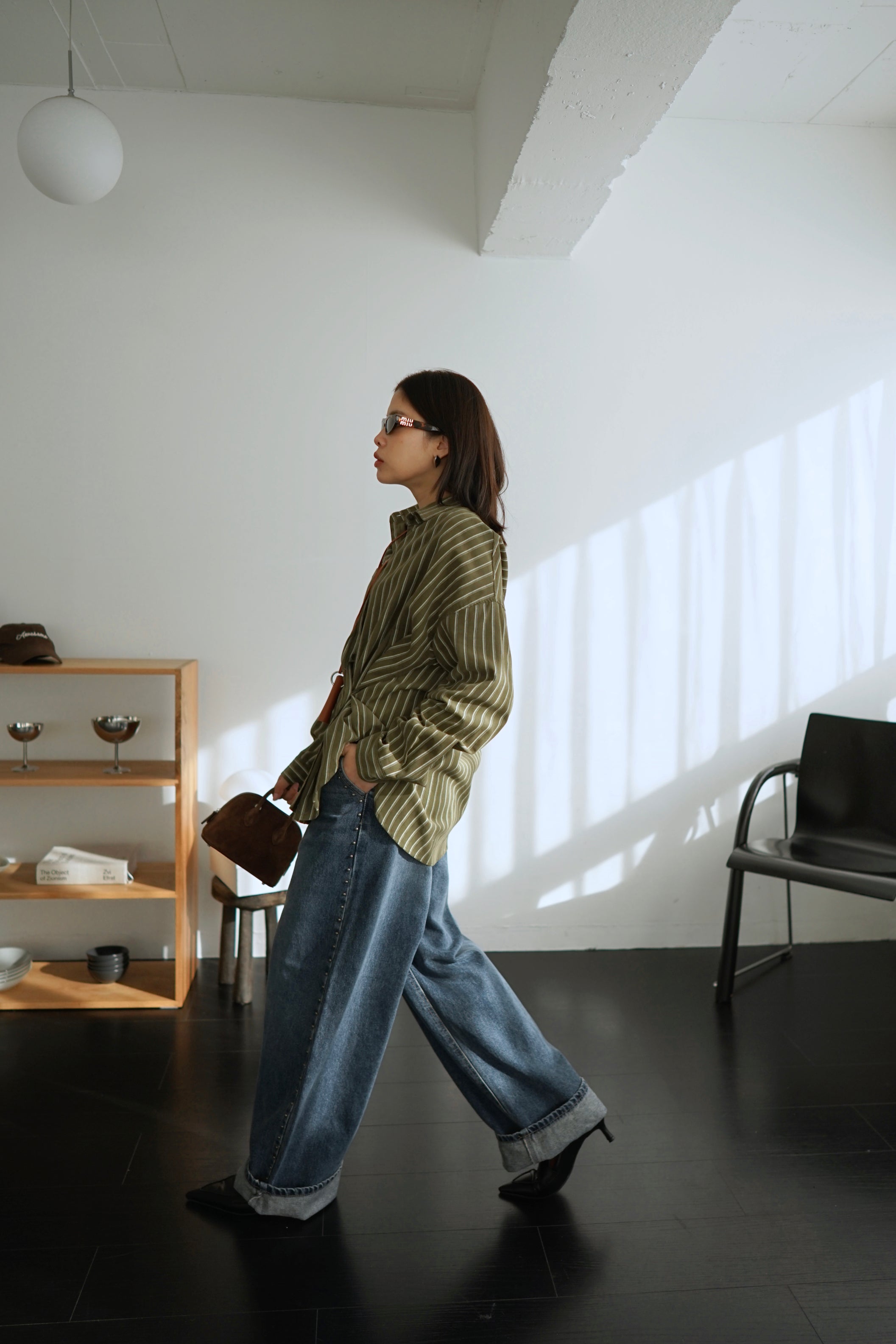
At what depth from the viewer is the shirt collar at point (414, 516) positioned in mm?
1775

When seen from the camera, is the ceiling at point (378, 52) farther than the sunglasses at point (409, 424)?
Yes

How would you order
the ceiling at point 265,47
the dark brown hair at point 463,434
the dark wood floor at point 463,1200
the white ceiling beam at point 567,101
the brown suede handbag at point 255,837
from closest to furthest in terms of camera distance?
the dark wood floor at point 463,1200
the dark brown hair at point 463,434
the brown suede handbag at point 255,837
the white ceiling beam at point 567,101
the ceiling at point 265,47

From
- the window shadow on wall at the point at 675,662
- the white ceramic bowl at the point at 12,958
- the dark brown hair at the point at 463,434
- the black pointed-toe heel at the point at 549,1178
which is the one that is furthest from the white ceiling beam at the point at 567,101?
the white ceramic bowl at the point at 12,958

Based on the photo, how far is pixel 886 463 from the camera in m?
3.45

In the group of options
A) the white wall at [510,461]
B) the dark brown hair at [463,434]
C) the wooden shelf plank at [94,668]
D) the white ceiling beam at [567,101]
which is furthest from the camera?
the white wall at [510,461]

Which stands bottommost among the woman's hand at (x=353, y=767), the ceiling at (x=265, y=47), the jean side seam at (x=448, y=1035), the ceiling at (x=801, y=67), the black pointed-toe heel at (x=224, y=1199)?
the black pointed-toe heel at (x=224, y=1199)

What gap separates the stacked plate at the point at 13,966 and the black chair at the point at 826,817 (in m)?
2.03

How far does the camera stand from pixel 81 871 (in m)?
2.87

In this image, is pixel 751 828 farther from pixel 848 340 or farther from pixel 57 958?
pixel 57 958

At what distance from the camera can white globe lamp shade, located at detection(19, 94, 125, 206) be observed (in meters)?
2.43

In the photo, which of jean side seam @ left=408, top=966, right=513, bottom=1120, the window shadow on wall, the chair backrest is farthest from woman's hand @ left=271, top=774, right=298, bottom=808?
the chair backrest

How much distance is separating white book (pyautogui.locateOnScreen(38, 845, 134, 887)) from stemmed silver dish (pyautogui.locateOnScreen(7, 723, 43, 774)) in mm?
258

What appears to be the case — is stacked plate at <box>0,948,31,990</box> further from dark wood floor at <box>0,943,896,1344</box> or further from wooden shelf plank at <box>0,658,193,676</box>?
wooden shelf plank at <box>0,658,193,676</box>

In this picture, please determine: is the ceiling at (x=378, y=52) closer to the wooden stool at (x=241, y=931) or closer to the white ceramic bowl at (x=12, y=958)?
the wooden stool at (x=241, y=931)
